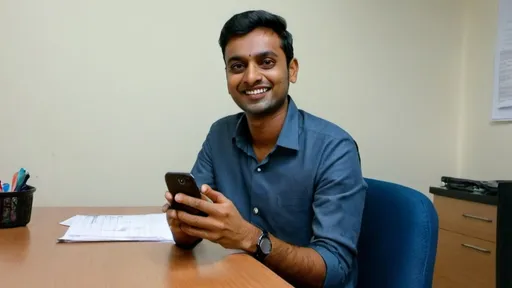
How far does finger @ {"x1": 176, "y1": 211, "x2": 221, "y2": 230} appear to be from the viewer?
879 mm

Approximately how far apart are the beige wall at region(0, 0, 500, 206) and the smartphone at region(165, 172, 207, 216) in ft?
2.95

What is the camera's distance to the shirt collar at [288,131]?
3.76 feet

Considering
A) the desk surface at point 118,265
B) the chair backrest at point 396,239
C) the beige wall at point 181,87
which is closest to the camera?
the desk surface at point 118,265

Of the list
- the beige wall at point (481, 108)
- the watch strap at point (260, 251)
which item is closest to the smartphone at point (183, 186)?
the watch strap at point (260, 251)

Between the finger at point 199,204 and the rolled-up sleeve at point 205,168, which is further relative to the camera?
the rolled-up sleeve at point 205,168

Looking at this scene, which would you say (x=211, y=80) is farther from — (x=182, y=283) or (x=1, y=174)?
(x=182, y=283)

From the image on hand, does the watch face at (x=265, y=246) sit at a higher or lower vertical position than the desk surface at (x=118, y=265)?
higher

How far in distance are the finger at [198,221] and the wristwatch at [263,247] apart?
100 mm

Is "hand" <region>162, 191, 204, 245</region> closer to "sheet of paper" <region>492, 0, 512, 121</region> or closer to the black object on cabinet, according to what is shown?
the black object on cabinet

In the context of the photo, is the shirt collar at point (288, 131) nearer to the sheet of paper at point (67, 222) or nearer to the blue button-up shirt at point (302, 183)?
Answer: the blue button-up shirt at point (302, 183)

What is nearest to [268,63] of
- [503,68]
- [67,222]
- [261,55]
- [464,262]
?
[261,55]

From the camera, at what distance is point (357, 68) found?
2086 millimetres

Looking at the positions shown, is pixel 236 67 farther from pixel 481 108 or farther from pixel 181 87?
pixel 481 108

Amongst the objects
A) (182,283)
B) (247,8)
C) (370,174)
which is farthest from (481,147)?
(182,283)
